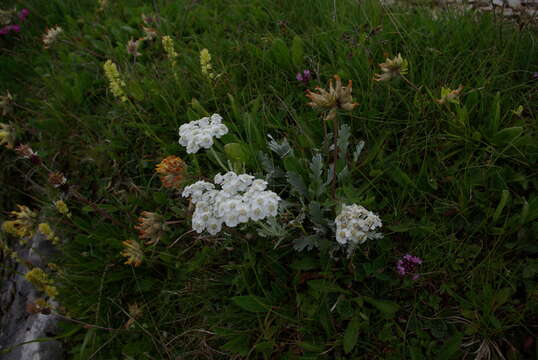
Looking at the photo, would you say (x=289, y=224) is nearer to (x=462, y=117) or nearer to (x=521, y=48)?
(x=462, y=117)

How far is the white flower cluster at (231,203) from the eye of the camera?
1364 millimetres

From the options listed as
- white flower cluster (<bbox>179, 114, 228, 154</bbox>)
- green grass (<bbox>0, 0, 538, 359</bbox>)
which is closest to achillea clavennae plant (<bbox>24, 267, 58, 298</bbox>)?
green grass (<bbox>0, 0, 538, 359</bbox>)

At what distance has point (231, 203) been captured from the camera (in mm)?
1366

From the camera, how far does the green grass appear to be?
5.29ft

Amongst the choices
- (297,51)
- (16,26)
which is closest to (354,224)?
(297,51)

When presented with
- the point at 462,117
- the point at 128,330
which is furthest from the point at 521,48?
the point at 128,330

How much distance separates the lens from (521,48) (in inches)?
82.0

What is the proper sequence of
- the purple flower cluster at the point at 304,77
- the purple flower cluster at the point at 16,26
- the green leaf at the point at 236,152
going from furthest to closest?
the purple flower cluster at the point at 16,26
the purple flower cluster at the point at 304,77
the green leaf at the point at 236,152

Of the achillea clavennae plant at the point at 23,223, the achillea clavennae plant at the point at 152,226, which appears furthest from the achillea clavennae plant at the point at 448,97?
the achillea clavennae plant at the point at 23,223

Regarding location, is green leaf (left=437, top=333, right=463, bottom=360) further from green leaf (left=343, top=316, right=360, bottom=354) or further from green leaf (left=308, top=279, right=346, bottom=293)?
green leaf (left=308, top=279, right=346, bottom=293)

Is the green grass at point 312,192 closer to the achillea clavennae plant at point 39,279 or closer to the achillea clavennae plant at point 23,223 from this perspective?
the achillea clavennae plant at point 39,279

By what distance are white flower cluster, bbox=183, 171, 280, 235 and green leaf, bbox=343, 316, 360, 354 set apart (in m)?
0.59

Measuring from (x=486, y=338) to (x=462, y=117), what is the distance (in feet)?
3.15

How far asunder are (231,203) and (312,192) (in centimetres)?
52
